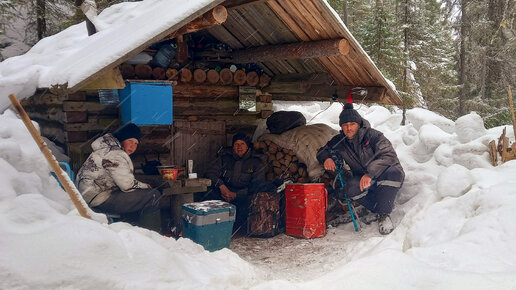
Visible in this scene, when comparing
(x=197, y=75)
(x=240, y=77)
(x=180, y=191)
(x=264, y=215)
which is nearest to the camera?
(x=180, y=191)

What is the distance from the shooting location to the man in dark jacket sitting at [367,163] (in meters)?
6.22

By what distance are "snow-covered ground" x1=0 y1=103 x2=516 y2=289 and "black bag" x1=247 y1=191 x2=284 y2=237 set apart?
0.61 metres

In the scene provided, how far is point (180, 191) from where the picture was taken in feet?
19.2

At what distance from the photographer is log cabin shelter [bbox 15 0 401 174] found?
4996mm

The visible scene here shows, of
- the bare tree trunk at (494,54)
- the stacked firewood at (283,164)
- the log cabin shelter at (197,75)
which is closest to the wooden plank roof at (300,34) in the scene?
the log cabin shelter at (197,75)

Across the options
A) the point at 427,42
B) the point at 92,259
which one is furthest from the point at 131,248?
the point at 427,42

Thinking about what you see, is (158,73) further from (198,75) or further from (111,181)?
(111,181)

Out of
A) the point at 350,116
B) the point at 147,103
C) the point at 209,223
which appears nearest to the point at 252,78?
the point at 350,116

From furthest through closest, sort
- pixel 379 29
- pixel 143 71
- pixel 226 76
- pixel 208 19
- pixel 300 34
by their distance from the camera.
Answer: pixel 379 29 < pixel 226 76 < pixel 143 71 < pixel 300 34 < pixel 208 19

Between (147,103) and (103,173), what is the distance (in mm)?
1410

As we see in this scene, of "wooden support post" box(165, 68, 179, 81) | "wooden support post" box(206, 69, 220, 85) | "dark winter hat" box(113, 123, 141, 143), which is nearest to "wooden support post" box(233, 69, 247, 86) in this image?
"wooden support post" box(206, 69, 220, 85)

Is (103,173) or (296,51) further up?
(296,51)

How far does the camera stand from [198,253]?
4324mm

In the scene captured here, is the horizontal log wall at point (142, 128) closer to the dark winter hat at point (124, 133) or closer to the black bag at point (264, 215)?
the dark winter hat at point (124, 133)
